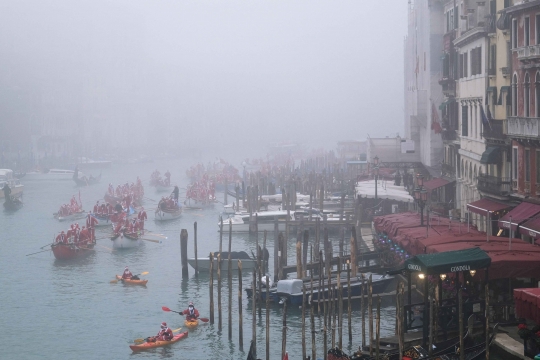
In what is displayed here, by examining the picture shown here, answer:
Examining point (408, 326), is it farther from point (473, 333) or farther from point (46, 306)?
point (46, 306)

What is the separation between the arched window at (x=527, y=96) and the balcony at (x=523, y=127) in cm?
26

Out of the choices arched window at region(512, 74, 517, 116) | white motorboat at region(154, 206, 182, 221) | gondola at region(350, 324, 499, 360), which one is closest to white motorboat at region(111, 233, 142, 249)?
white motorboat at region(154, 206, 182, 221)

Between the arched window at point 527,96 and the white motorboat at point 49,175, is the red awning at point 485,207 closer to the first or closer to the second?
the arched window at point 527,96

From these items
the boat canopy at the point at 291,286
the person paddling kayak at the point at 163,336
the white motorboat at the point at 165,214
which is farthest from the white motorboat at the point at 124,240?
the person paddling kayak at the point at 163,336

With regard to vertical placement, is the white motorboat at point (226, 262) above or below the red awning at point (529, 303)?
below

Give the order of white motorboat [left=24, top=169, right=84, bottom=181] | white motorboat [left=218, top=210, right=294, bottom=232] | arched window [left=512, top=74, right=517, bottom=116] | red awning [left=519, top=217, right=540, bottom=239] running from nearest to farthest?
red awning [left=519, top=217, right=540, bottom=239]
arched window [left=512, top=74, right=517, bottom=116]
white motorboat [left=218, top=210, right=294, bottom=232]
white motorboat [left=24, top=169, right=84, bottom=181]

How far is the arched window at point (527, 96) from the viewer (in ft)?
81.7

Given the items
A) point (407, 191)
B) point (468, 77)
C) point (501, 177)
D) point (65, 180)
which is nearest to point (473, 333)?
point (501, 177)

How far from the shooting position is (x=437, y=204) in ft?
124

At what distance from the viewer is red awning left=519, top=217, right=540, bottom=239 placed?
21938mm

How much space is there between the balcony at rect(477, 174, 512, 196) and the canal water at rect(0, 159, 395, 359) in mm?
4932

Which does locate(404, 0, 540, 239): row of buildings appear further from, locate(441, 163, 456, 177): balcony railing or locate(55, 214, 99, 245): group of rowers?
locate(55, 214, 99, 245): group of rowers

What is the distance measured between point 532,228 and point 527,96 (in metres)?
4.64

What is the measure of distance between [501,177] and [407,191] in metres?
16.3
